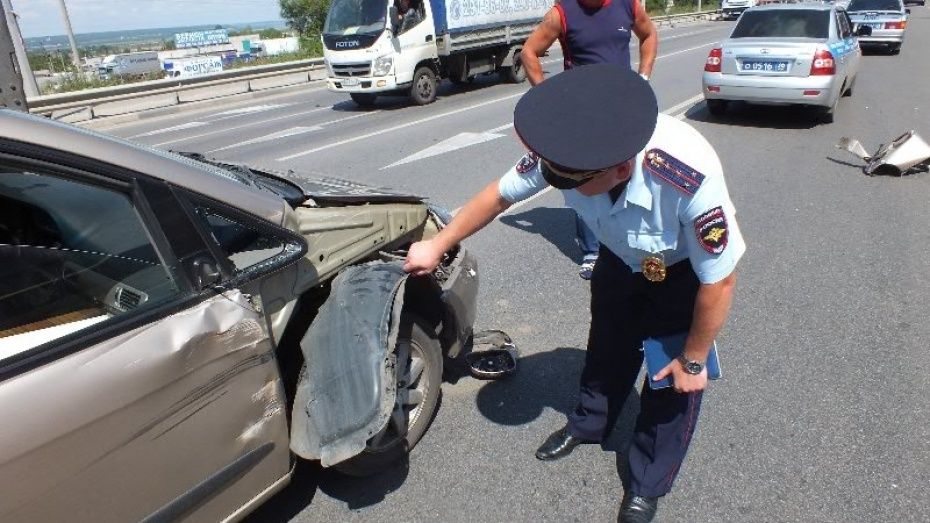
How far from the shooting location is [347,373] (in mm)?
2049

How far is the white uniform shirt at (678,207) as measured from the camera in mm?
1683

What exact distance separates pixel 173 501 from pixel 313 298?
0.83m

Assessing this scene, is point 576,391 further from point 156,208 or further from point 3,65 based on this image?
point 3,65

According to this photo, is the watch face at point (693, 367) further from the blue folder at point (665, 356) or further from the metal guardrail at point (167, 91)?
the metal guardrail at point (167, 91)

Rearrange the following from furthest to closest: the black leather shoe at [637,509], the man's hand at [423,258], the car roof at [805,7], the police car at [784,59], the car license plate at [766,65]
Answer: the car roof at [805,7] → the car license plate at [766,65] → the police car at [784,59] → the black leather shoe at [637,509] → the man's hand at [423,258]

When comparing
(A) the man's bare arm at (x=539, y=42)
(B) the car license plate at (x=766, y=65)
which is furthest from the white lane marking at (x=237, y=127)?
(B) the car license plate at (x=766, y=65)

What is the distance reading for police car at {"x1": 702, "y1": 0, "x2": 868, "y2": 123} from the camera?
8242 mm

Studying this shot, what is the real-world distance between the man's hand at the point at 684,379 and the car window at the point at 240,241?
1338mm

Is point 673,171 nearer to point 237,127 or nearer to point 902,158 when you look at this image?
point 902,158

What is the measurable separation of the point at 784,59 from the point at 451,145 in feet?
14.8

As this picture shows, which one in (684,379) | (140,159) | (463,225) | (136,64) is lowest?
(684,379)

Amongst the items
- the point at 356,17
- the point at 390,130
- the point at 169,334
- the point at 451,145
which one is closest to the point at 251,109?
the point at 356,17

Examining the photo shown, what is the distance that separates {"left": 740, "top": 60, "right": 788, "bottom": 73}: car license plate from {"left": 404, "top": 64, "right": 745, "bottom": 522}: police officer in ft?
24.4

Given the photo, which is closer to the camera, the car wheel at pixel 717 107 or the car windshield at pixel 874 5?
the car wheel at pixel 717 107
